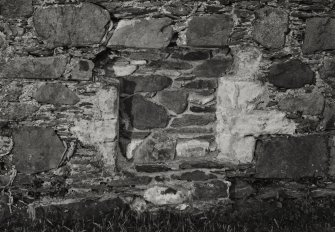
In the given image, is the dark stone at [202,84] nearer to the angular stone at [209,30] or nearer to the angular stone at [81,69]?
the angular stone at [209,30]

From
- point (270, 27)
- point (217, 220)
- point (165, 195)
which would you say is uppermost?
point (270, 27)

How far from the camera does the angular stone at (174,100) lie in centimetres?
359

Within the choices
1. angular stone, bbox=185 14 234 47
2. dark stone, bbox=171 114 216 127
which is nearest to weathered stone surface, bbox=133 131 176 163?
dark stone, bbox=171 114 216 127

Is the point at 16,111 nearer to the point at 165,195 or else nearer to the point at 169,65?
the point at 169,65

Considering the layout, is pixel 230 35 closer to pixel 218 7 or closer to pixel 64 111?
pixel 218 7

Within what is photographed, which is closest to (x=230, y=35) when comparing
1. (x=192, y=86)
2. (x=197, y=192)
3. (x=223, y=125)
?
(x=192, y=86)

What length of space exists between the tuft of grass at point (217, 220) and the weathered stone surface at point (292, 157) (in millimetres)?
277

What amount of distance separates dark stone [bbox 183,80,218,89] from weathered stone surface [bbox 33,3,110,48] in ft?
2.69

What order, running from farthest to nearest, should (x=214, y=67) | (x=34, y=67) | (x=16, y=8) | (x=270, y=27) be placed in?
(x=214, y=67) < (x=270, y=27) < (x=34, y=67) < (x=16, y=8)

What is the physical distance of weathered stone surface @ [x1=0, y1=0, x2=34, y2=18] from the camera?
3.19 metres

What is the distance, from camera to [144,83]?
3.55m

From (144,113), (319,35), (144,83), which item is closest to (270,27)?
(319,35)

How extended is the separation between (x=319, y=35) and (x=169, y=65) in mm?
1250

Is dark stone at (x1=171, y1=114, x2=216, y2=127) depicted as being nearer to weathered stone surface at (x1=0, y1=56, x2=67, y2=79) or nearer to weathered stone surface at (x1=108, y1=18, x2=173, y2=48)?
weathered stone surface at (x1=108, y1=18, x2=173, y2=48)
